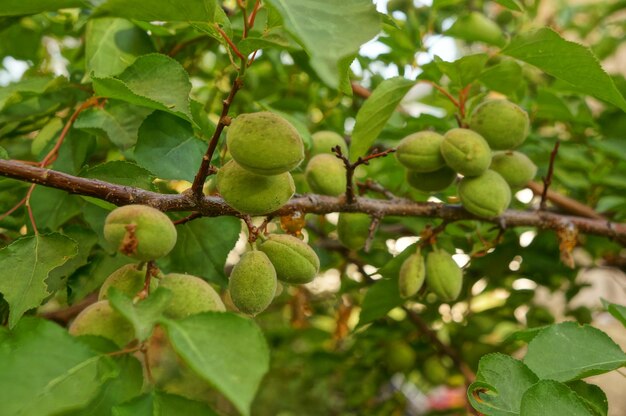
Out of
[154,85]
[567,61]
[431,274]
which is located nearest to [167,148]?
[154,85]

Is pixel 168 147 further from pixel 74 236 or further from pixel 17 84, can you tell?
pixel 17 84

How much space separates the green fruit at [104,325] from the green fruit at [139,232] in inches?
3.3

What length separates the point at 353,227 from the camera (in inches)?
56.0

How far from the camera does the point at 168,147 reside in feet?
3.87

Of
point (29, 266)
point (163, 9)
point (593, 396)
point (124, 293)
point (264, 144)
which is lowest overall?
point (593, 396)

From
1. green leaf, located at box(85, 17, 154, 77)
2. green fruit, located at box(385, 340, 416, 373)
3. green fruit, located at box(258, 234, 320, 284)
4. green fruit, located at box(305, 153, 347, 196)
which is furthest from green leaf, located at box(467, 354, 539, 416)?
green fruit, located at box(385, 340, 416, 373)

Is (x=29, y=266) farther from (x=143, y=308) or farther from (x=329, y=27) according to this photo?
(x=329, y=27)

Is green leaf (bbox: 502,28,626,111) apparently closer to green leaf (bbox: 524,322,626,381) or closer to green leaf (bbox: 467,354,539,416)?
green leaf (bbox: 524,322,626,381)

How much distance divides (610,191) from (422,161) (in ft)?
3.43

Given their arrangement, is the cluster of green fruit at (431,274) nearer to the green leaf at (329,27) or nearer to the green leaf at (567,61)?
the green leaf at (567,61)

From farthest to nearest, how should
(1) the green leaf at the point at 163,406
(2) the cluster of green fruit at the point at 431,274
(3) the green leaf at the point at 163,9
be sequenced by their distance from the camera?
(2) the cluster of green fruit at the point at 431,274 → (3) the green leaf at the point at 163,9 → (1) the green leaf at the point at 163,406

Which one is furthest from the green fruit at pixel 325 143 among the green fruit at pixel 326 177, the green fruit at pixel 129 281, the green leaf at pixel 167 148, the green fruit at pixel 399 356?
the green fruit at pixel 399 356

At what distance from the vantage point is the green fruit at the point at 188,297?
0.84 m

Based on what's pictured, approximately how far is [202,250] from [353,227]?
0.37 meters
